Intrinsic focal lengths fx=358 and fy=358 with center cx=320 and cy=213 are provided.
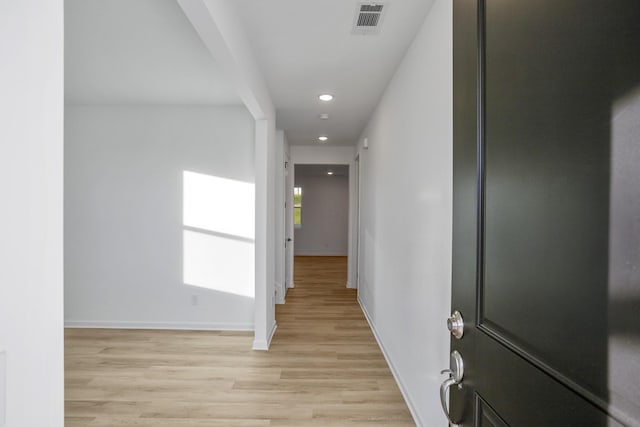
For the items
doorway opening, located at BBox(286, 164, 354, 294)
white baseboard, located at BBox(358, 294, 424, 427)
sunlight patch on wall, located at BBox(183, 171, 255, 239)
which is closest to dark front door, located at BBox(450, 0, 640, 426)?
white baseboard, located at BBox(358, 294, 424, 427)

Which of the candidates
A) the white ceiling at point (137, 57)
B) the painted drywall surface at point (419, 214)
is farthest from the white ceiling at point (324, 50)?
the white ceiling at point (137, 57)

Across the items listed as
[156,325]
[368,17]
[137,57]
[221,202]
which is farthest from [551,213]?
[156,325]

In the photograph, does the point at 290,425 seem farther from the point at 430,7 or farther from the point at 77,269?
the point at 77,269

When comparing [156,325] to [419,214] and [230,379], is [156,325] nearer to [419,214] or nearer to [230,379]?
[230,379]

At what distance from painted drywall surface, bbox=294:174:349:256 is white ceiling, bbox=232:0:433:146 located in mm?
6622

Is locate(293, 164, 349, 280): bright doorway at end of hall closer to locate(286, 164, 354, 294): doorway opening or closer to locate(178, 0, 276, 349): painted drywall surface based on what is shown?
locate(286, 164, 354, 294): doorway opening

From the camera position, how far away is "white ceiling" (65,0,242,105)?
2.16 meters

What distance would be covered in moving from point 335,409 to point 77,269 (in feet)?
10.9

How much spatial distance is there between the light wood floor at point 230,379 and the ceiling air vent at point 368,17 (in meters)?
2.46

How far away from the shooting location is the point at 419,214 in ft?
7.34
